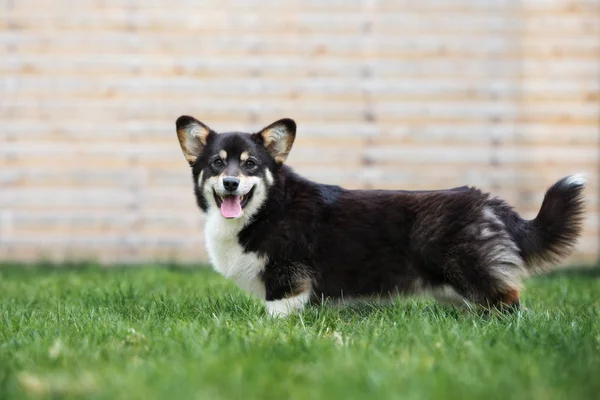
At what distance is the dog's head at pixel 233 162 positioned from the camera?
3662 mm

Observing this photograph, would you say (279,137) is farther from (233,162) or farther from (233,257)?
(233,257)

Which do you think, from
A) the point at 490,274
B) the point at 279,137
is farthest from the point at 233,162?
the point at 490,274

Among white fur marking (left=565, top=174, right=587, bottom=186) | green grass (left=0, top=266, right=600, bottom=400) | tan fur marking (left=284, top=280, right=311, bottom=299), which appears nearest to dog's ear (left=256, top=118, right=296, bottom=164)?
tan fur marking (left=284, top=280, right=311, bottom=299)

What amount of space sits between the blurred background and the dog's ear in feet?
8.91

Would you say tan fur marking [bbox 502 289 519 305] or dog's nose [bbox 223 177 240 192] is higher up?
dog's nose [bbox 223 177 240 192]

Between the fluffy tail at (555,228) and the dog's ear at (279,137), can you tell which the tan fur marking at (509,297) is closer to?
the fluffy tail at (555,228)

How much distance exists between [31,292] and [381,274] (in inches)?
84.2

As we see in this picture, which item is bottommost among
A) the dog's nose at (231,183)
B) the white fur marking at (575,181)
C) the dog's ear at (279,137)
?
the white fur marking at (575,181)

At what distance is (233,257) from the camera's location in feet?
12.2

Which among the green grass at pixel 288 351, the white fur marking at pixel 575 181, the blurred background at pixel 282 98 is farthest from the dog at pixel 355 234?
the blurred background at pixel 282 98

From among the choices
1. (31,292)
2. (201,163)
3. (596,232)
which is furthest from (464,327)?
(596,232)

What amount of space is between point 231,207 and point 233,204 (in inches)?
0.7

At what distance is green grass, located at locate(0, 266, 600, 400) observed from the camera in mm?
2139

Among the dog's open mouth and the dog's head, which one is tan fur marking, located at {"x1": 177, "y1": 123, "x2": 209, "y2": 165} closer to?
the dog's head
